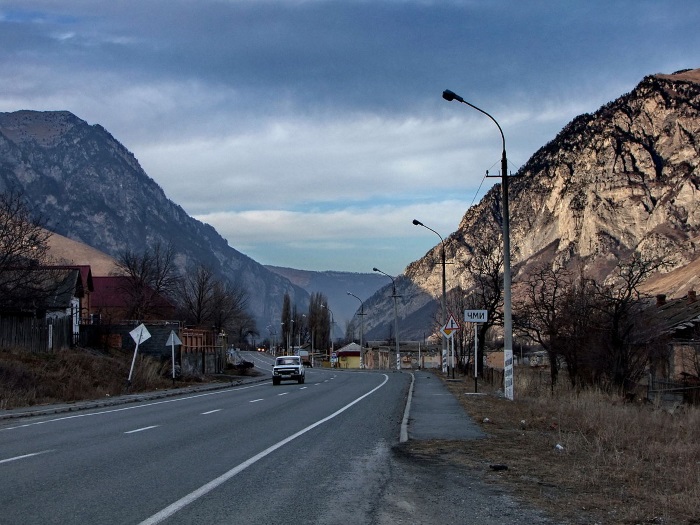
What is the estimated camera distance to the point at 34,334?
40031 mm

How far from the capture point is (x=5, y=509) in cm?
852

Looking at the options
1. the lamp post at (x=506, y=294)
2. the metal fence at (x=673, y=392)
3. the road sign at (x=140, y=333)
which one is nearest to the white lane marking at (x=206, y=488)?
the lamp post at (x=506, y=294)

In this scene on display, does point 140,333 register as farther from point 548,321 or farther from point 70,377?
point 548,321

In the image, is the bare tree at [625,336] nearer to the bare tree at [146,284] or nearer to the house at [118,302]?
the house at [118,302]

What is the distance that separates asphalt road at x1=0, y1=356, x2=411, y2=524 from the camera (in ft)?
27.6

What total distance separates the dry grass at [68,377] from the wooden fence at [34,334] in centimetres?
117

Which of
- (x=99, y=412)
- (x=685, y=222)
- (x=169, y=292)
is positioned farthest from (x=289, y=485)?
(x=685, y=222)

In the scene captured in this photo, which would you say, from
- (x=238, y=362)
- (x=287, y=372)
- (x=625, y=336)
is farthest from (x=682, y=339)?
(x=238, y=362)

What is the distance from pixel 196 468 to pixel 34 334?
31.5 m

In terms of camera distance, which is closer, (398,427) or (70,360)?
(398,427)

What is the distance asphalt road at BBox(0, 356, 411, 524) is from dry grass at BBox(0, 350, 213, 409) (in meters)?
8.54

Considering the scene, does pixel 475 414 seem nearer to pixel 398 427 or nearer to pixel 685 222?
pixel 398 427

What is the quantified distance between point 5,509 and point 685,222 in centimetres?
12084

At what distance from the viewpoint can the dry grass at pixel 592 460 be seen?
28.0 ft
